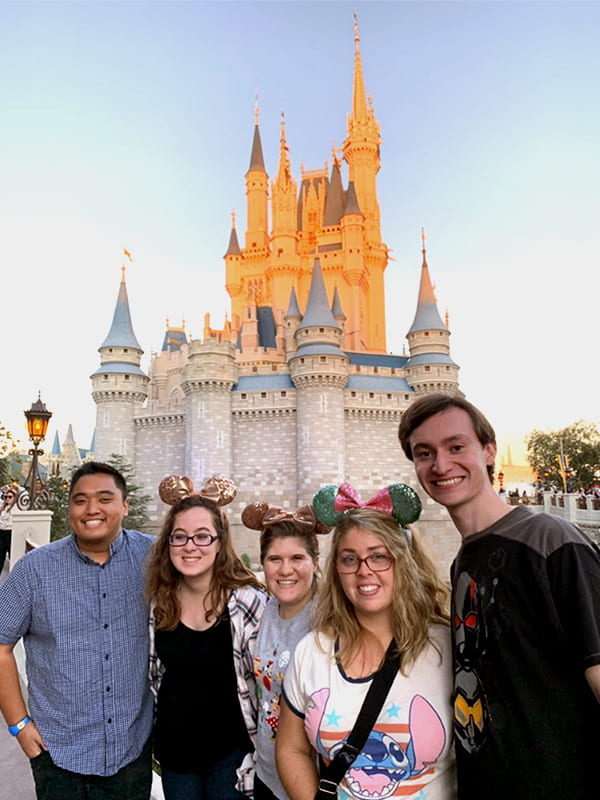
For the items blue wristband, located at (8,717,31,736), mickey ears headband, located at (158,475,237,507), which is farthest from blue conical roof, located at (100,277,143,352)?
blue wristband, located at (8,717,31,736)

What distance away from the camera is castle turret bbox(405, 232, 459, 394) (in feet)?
85.5

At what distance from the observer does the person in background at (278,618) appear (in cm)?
216

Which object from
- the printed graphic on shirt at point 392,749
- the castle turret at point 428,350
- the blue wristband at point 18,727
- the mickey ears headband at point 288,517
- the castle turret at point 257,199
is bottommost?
the blue wristband at point 18,727

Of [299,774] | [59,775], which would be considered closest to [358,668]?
[299,774]

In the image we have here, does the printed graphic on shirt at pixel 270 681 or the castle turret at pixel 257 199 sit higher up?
the castle turret at pixel 257 199

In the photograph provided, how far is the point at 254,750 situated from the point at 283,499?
72.2 ft

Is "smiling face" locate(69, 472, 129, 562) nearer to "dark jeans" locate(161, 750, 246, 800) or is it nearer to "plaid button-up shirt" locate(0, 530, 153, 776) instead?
"plaid button-up shirt" locate(0, 530, 153, 776)

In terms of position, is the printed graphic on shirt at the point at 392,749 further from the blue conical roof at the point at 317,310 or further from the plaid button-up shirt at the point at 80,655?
the blue conical roof at the point at 317,310

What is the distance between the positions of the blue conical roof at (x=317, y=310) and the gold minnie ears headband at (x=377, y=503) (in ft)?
78.7

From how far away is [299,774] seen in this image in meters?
1.79

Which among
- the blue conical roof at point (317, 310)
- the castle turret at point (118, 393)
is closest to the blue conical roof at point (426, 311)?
the blue conical roof at point (317, 310)

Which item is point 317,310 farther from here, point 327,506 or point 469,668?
point 469,668

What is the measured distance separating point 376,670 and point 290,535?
2.39ft

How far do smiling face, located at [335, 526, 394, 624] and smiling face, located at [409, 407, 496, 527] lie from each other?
0.91ft
